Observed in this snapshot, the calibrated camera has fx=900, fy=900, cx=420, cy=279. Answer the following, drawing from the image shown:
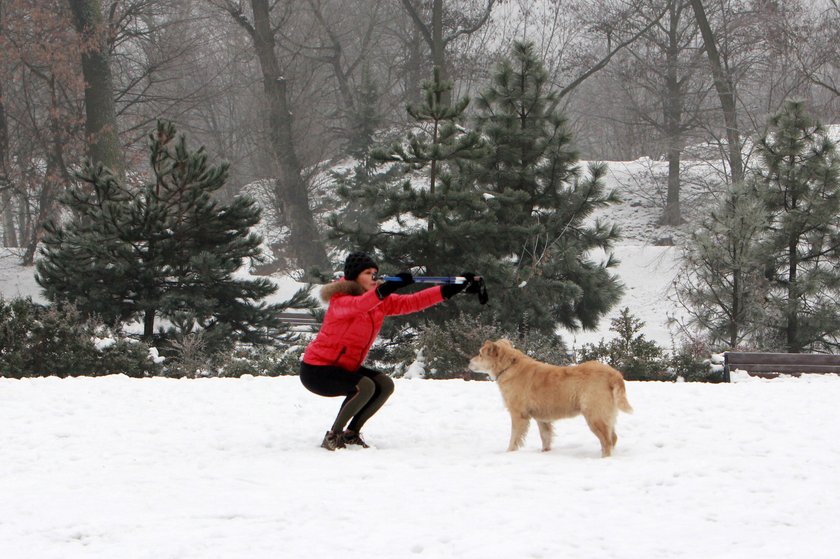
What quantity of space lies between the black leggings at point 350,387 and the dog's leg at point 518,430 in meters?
1.17

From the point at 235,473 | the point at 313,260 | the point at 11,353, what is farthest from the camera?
the point at 313,260

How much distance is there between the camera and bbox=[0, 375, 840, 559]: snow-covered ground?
17.9 ft

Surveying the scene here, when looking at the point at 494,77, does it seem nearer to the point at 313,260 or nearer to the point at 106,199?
the point at 106,199

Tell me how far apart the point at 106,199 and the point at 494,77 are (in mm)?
8663

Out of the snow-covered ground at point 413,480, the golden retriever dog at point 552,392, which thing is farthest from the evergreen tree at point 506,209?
the golden retriever dog at point 552,392

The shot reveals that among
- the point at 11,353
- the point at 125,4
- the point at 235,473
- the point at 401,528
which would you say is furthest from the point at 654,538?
the point at 125,4

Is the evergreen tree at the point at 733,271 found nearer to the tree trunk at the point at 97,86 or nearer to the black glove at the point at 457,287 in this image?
the black glove at the point at 457,287

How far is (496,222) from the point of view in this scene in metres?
19.2

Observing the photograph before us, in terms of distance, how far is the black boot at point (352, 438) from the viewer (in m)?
8.28

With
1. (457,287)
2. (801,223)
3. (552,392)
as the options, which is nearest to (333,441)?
(457,287)

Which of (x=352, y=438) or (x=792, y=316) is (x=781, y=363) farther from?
(x=352, y=438)

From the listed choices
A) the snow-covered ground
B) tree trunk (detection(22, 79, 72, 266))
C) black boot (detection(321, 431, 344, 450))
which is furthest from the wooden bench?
tree trunk (detection(22, 79, 72, 266))

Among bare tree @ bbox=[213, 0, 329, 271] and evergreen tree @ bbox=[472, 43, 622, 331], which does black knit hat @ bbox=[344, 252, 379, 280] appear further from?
bare tree @ bbox=[213, 0, 329, 271]

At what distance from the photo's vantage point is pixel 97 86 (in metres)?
27.8
